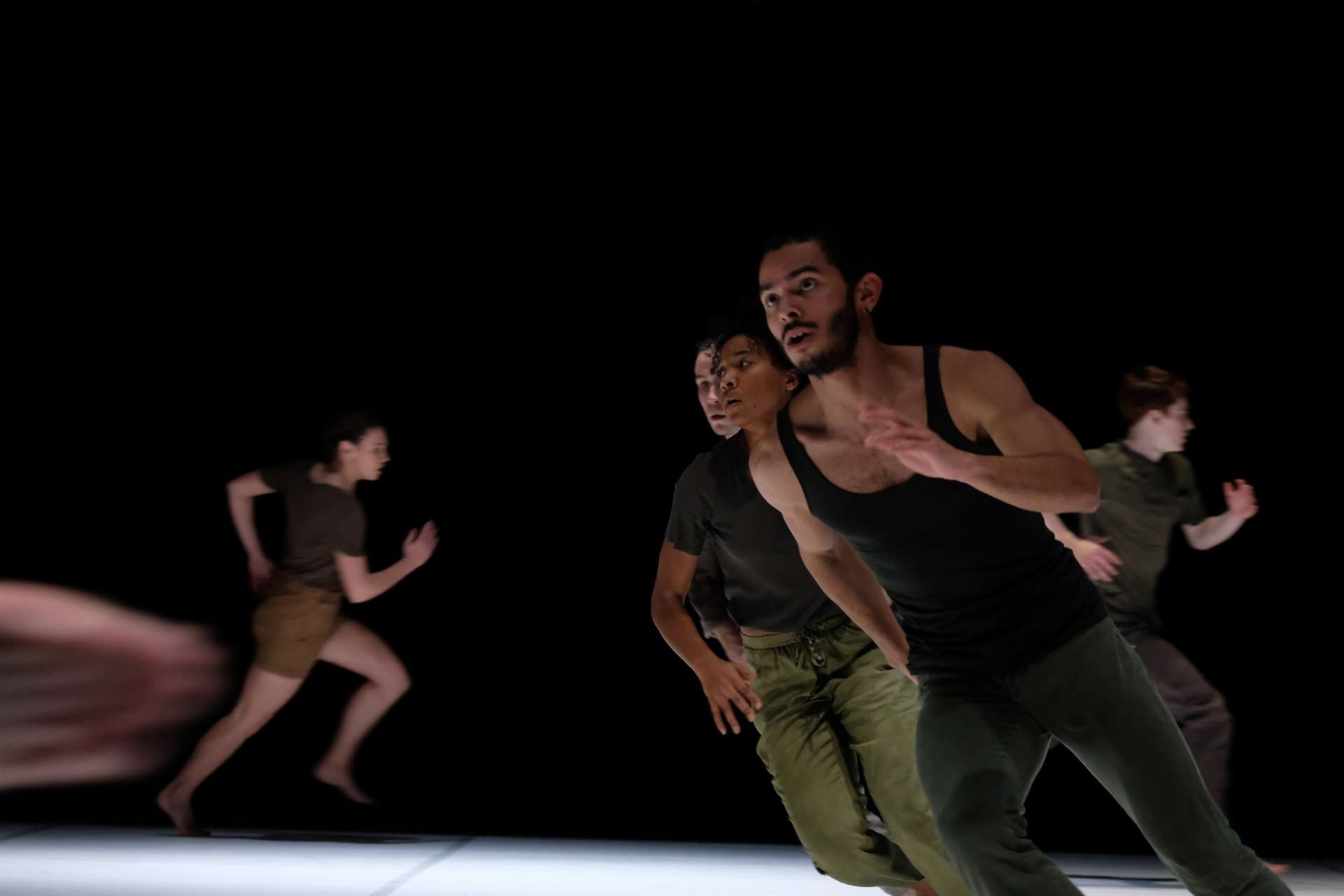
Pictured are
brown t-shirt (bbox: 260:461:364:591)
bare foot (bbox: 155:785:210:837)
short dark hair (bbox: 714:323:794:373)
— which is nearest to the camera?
short dark hair (bbox: 714:323:794:373)

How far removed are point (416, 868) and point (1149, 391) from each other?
3027mm

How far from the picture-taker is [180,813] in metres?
5.94

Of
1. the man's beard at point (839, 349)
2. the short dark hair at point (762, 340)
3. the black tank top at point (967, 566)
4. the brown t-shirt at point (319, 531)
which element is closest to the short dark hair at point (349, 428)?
the brown t-shirt at point (319, 531)

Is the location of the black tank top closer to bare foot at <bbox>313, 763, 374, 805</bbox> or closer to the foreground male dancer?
the foreground male dancer

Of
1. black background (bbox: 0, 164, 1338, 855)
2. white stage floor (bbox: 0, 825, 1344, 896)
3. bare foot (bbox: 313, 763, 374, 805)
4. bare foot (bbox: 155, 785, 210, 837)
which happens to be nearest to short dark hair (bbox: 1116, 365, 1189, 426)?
black background (bbox: 0, 164, 1338, 855)

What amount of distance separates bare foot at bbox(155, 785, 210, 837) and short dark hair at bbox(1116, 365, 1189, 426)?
396cm

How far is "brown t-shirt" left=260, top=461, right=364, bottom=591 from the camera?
5.62 meters

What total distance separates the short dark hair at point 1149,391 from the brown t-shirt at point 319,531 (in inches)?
112

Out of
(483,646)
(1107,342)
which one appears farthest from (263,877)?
(1107,342)

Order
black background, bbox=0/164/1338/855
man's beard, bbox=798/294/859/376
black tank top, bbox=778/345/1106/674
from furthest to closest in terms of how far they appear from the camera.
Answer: black background, bbox=0/164/1338/855 → man's beard, bbox=798/294/859/376 → black tank top, bbox=778/345/1106/674

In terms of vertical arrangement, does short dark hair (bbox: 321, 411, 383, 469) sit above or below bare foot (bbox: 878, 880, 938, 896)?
above

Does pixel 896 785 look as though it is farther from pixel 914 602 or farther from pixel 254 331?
pixel 254 331

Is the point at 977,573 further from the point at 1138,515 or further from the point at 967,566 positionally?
the point at 1138,515

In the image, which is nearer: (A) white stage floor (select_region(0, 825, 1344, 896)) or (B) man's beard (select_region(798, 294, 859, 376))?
(B) man's beard (select_region(798, 294, 859, 376))
